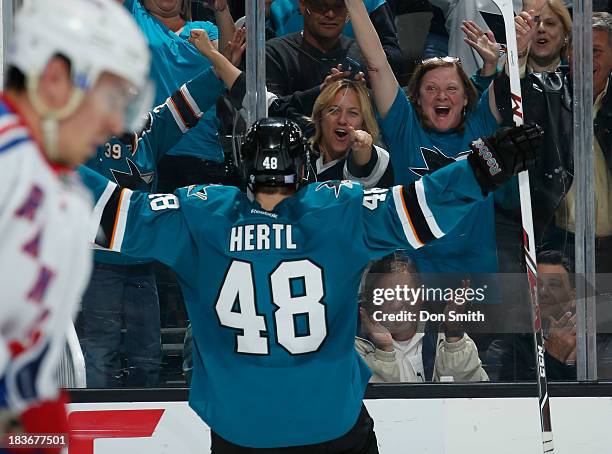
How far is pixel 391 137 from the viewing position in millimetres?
3797

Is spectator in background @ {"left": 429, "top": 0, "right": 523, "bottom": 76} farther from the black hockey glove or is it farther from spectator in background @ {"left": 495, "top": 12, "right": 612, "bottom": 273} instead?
the black hockey glove

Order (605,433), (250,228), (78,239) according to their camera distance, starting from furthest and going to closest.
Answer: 1. (605,433)
2. (250,228)
3. (78,239)

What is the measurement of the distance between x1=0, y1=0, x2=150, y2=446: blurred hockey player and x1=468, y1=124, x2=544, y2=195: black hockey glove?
56.4 inches

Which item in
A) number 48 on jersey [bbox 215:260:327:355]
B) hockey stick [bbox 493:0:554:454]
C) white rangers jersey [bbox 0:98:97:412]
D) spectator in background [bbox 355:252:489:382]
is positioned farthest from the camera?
spectator in background [bbox 355:252:489:382]

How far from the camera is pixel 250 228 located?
274 cm

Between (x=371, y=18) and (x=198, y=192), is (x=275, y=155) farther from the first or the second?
(x=371, y=18)

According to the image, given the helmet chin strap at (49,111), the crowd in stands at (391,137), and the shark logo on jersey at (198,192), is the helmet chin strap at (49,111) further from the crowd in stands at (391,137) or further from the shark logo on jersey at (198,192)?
the crowd in stands at (391,137)

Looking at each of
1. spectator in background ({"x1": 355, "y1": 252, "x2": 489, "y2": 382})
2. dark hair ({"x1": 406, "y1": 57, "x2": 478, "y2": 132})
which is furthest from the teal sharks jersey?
spectator in background ({"x1": 355, "y1": 252, "x2": 489, "y2": 382})

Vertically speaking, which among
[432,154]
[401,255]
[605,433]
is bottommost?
[605,433]

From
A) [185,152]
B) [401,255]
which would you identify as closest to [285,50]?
[185,152]

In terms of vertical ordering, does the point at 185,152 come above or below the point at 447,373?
above

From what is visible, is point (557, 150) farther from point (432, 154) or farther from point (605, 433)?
point (605, 433)

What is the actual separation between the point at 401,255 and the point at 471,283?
24 centimetres

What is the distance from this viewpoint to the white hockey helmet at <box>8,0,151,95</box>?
4.69 feet
